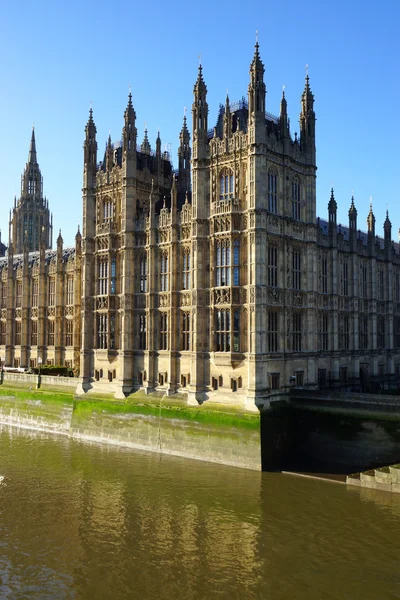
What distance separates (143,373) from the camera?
204 feet

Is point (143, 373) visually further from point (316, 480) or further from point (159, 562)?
point (159, 562)

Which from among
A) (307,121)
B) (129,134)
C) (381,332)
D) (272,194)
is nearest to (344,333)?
(381,332)

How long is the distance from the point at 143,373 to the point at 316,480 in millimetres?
23521

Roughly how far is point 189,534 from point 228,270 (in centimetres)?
2540

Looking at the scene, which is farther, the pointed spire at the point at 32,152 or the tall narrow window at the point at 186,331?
the pointed spire at the point at 32,152

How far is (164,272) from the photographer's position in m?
61.1

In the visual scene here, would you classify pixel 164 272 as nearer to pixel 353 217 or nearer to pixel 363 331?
pixel 353 217

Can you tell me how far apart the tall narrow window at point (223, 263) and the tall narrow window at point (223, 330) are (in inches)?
115

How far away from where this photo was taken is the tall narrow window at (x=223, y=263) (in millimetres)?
53594

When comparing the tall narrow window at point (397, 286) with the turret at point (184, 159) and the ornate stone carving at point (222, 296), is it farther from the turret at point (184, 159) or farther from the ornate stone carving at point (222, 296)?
the ornate stone carving at point (222, 296)

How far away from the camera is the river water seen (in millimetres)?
28500

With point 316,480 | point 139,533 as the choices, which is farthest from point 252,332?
point 139,533

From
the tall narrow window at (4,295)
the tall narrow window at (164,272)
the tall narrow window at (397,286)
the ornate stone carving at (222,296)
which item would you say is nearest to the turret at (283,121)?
the ornate stone carving at (222,296)

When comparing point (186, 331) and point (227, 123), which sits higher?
point (227, 123)
